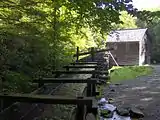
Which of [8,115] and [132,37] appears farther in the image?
[132,37]

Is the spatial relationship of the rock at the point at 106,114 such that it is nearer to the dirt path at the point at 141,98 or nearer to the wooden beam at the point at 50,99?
the dirt path at the point at 141,98

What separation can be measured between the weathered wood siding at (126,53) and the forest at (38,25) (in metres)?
35.2

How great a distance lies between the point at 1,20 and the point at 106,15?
2840 millimetres

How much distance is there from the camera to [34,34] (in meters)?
8.01

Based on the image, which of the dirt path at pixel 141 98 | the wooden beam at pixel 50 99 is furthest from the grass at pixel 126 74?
the wooden beam at pixel 50 99

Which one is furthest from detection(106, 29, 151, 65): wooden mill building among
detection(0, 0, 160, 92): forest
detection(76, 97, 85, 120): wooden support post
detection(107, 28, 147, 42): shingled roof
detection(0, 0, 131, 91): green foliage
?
detection(76, 97, 85, 120): wooden support post

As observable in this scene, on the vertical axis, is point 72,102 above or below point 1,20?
below

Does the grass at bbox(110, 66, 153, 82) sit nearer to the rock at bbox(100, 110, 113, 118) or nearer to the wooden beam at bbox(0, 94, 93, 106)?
the rock at bbox(100, 110, 113, 118)

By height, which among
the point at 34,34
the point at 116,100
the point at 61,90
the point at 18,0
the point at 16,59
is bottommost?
the point at 116,100

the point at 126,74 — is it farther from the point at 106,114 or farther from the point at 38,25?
the point at 38,25

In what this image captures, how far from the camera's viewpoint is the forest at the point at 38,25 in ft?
17.3

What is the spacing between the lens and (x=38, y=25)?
26.1 feet

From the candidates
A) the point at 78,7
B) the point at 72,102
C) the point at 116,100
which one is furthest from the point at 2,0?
the point at 116,100

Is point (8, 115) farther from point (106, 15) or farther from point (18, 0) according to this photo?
point (18, 0)
